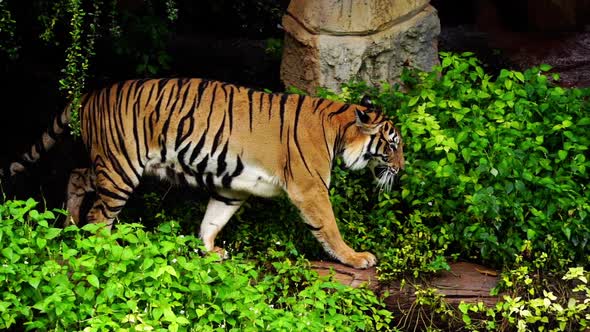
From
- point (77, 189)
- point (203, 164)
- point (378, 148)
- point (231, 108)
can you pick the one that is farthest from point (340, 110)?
point (77, 189)

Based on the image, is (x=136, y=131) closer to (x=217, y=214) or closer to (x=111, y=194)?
(x=111, y=194)

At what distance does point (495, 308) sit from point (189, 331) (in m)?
2.02

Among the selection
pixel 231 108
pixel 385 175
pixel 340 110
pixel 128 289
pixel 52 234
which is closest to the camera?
pixel 128 289

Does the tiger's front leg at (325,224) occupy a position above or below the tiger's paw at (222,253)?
above

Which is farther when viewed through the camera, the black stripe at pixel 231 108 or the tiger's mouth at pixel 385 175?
the tiger's mouth at pixel 385 175

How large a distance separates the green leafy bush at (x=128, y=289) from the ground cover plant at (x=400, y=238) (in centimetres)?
1

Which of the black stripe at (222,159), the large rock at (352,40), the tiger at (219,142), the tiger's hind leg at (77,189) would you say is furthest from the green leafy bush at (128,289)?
the large rock at (352,40)

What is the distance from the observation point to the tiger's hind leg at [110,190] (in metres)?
6.49

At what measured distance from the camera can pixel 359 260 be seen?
21.4ft

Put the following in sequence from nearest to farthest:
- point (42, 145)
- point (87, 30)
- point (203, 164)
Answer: point (203, 164), point (42, 145), point (87, 30)

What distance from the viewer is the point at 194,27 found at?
10.2m

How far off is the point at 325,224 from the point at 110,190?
1361 mm

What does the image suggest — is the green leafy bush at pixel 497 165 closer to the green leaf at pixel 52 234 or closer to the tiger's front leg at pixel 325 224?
the tiger's front leg at pixel 325 224

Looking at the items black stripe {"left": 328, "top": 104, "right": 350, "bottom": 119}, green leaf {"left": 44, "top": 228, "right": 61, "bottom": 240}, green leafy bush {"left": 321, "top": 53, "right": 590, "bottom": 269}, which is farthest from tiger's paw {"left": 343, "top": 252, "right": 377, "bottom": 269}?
green leaf {"left": 44, "top": 228, "right": 61, "bottom": 240}
